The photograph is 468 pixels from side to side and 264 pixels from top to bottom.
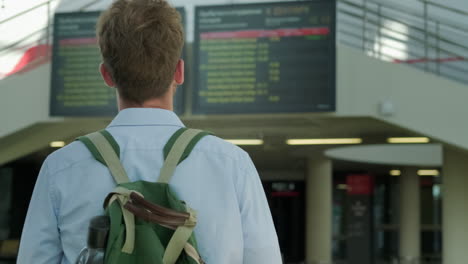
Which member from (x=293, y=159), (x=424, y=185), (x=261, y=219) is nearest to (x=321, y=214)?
(x=293, y=159)

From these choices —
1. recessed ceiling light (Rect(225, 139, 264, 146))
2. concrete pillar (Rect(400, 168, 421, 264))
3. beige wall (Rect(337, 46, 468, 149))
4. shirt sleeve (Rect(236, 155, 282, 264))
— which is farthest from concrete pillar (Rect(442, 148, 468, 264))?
shirt sleeve (Rect(236, 155, 282, 264))

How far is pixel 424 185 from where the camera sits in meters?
24.2

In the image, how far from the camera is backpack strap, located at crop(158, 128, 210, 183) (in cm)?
132

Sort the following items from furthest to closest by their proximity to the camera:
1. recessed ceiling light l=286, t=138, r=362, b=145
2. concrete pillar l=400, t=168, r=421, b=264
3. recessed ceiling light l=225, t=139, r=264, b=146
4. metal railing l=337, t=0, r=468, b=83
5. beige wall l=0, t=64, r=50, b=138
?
concrete pillar l=400, t=168, r=421, b=264
recessed ceiling light l=225, t=139, r=264, b=146
recessed ceiling light l=286, t=138, r=362, b=145
beige wall l=0, t=64, r=50, b=138
metal railing l=337, t=0, r=468, b=83

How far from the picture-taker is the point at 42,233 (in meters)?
1.34

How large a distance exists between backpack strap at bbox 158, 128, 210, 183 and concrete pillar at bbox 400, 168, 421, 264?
745 inches

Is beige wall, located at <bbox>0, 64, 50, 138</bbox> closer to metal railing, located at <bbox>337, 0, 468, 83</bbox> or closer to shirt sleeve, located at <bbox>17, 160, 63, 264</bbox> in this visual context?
metal railing, located at <bbox>337, 0, 468, 83</bbox>

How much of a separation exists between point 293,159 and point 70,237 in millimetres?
16457

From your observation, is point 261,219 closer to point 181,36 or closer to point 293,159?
point 181,36

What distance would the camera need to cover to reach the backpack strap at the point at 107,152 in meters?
1.33

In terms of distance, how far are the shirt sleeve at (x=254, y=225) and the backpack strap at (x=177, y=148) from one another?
108mm

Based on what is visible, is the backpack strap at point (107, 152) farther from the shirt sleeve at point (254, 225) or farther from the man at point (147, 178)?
the shirt sleeve at point (254, 225)

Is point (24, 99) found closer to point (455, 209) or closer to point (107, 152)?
point (455, 209)

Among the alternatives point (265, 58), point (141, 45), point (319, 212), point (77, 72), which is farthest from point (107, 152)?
point (319, 212)
